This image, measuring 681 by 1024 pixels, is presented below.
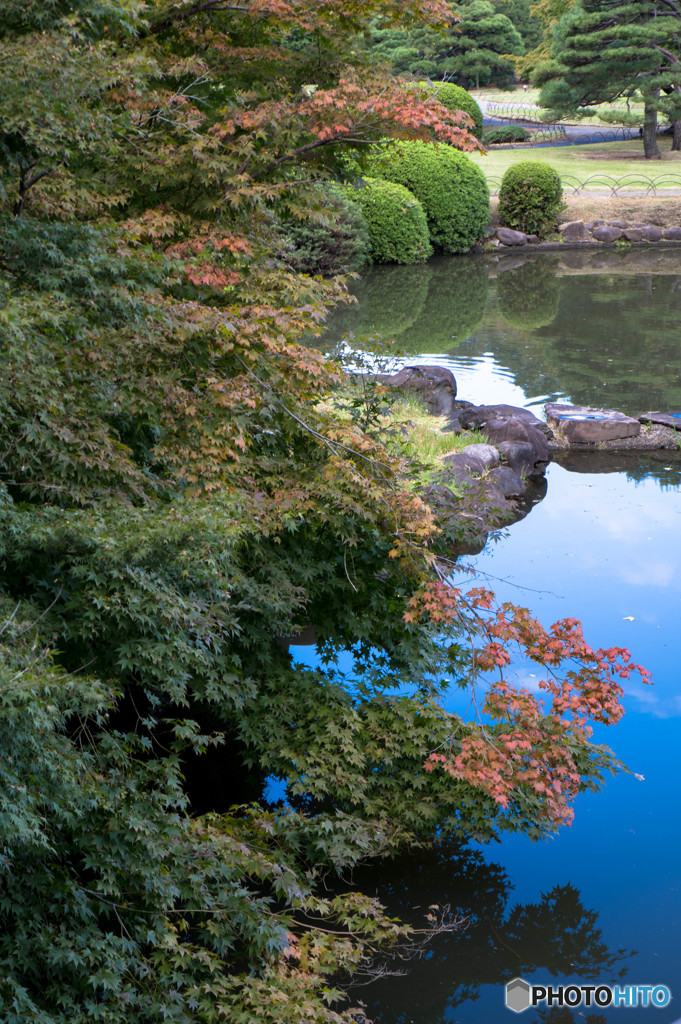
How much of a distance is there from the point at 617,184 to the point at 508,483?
835 inches

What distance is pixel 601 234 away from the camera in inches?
1044

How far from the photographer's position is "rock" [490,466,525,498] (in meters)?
10.9

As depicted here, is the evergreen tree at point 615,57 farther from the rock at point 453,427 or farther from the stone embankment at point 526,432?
the rock at point 453,427

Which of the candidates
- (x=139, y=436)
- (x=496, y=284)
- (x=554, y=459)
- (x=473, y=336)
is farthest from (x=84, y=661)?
(x=496, y=284)

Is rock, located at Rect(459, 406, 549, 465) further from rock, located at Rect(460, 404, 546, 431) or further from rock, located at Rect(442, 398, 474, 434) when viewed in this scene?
rock, located at Rect(442, 398, 474, 434)

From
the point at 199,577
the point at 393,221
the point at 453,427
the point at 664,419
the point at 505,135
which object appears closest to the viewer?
the point at 199,577

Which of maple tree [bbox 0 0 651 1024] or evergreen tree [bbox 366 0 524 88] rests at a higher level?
evergreen tree [bbox 366 0 524 88]

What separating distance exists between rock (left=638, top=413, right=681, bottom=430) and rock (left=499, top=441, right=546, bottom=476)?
7.12 ft

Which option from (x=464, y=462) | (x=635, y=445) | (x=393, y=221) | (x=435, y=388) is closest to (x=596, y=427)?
(x=635, y=445)

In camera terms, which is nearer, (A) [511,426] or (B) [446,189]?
(A) [511,426]

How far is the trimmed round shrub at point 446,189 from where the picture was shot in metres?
24.2

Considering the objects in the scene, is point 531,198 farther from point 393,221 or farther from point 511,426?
point 511,426

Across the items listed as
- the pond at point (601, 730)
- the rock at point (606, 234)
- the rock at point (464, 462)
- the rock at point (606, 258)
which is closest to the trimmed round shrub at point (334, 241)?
the pond at point (601, 730)

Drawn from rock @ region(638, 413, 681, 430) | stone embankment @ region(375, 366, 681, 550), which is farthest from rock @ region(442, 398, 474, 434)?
rock @ region(638, 413, 681, 430)
